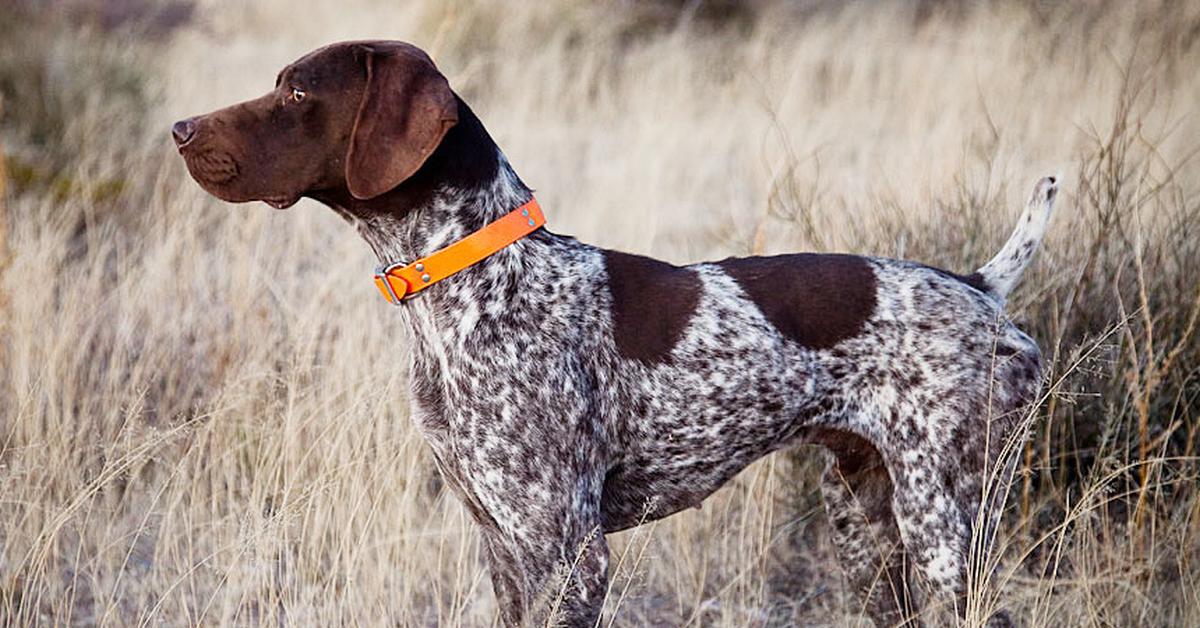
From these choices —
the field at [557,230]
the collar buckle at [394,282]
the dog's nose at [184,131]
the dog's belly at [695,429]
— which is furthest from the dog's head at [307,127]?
the dog's belly at [695,429]

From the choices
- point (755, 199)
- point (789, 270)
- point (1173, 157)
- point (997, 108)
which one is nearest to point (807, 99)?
point (997, 108)

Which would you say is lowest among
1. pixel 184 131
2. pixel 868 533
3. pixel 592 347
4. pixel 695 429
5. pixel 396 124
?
pixel 868 533

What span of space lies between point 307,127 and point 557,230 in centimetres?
394

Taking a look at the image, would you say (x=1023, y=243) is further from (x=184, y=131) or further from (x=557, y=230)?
(x=557, y=230)

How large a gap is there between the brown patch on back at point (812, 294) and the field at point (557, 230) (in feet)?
1.79

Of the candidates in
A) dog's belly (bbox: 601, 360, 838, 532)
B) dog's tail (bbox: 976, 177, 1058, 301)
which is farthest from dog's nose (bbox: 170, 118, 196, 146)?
dog's tail (bbox: 976, 177, 1058, 301)

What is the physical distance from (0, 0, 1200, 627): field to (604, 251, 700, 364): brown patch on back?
1.84ft

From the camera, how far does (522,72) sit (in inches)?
400

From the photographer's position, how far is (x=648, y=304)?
3.26 meters

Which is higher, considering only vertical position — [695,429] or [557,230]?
[557,230]

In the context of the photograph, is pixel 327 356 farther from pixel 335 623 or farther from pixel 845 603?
pixel 845 603

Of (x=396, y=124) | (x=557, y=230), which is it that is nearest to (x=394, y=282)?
(x=396, y=124)

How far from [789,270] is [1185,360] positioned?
1.78m

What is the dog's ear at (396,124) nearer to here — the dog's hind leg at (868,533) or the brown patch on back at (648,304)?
the brown patch on back at (648,304)
